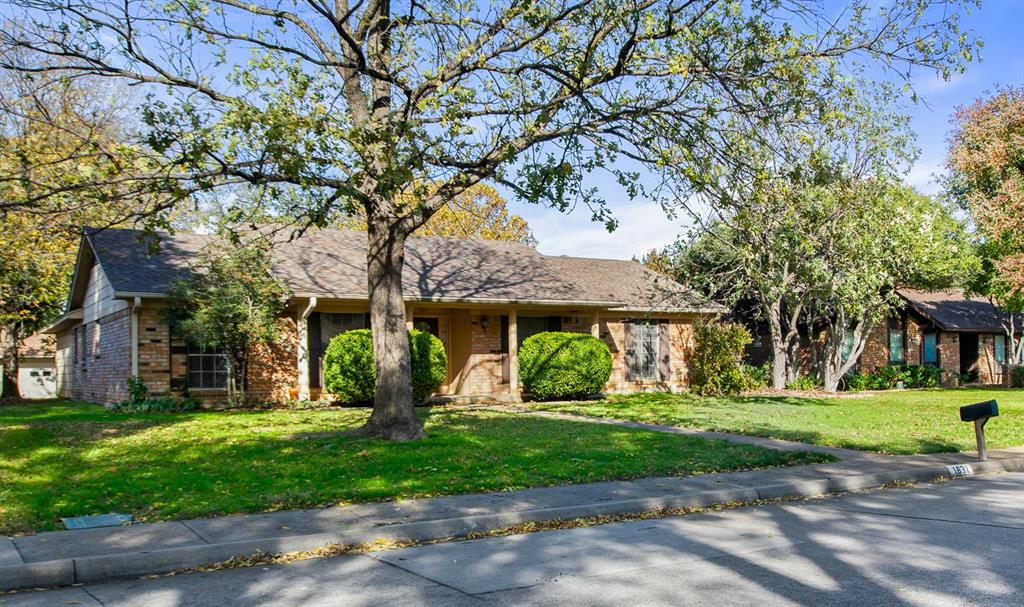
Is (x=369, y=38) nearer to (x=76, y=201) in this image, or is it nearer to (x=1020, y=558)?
(x=76, y=201)

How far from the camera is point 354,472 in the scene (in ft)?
32.3

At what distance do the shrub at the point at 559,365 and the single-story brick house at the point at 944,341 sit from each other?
1489 centimetres

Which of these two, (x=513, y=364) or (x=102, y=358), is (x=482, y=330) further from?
(x=102, y=358)

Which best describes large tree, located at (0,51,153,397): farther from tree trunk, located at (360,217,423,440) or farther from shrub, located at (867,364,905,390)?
shrub, located at (867,364,905,390)

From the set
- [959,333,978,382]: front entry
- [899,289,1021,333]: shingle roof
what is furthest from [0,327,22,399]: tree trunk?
[959,333,978,382]: front entry

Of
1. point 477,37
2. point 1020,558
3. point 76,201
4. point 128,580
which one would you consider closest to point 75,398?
point 76,201

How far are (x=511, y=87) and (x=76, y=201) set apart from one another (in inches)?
249

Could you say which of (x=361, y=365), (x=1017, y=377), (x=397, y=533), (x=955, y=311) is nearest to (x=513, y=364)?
(x=361, y=365)

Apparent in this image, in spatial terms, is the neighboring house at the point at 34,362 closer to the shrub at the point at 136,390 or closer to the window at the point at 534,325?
the shrub at the point at 136,390

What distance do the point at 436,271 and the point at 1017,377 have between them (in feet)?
76.5

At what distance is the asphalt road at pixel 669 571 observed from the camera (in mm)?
5297

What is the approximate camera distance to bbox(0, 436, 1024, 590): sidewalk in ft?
20.1

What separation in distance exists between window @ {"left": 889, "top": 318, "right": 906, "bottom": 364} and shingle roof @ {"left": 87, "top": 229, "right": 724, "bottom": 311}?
9.80m

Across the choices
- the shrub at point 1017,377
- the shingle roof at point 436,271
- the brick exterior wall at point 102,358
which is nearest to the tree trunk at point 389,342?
the shingle roof at point 436,271
